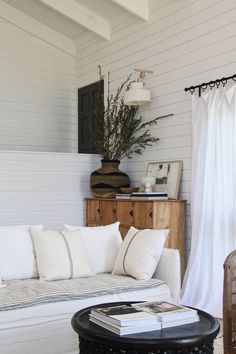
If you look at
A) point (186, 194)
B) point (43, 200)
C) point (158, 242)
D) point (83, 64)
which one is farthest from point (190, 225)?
point (83, 64)

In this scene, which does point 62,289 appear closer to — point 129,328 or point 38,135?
point 129,328

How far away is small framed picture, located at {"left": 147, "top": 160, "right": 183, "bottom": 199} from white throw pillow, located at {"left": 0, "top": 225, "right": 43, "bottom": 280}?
6.48ft

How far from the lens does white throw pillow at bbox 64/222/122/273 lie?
390cm

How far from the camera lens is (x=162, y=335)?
6.94 ft

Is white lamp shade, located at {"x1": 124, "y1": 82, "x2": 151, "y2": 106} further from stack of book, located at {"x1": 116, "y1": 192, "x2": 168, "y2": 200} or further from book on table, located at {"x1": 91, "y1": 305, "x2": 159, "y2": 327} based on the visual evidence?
book on table, located at {"x1": 91, "y1": 305, "x2": 159, "y2": 327}

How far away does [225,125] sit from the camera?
4.43 metres

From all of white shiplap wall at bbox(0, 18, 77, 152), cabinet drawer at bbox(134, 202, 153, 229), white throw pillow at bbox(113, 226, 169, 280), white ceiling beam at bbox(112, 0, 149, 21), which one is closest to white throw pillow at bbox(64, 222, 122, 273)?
white throw pillow at bbox(113, 226, 169, 280)

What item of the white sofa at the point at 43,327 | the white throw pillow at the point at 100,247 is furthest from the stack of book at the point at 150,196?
the white sofa at the point at 43,327

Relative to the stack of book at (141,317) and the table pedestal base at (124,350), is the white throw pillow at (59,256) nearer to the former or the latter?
the stack of book at (141,317)

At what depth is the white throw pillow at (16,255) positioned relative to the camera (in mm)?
3514

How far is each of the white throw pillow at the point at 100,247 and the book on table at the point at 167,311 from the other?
1.49 meters

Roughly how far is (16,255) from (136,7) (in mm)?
3473

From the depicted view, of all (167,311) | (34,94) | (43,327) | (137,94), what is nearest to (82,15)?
(34,94)

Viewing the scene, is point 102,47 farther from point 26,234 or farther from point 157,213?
point 26,234
